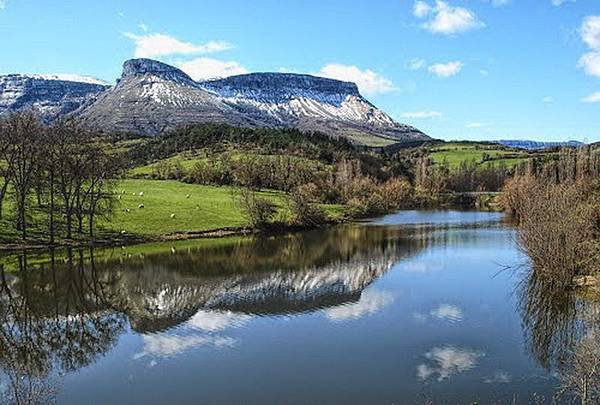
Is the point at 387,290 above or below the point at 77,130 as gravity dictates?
below

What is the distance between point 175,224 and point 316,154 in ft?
309

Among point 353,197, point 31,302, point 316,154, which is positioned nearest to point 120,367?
point 31,302

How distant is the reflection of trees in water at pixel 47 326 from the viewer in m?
25.0

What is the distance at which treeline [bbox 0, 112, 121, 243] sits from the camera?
59050 millimetres

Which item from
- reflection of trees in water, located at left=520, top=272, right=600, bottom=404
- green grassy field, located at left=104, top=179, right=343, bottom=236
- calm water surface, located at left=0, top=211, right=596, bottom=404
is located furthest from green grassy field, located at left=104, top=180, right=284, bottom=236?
reflection of trees in water, located at left=520, top=272, right=600, bottom=404

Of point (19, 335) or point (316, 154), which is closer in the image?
point (19, 335)

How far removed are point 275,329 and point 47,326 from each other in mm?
13879

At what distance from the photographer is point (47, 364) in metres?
26.6

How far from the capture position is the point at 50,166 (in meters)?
62.8

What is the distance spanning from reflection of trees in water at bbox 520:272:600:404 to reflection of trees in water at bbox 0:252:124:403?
19837 millimetres

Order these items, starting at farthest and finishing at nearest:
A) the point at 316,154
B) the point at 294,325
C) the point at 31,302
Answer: the point at 316,154 → the point at 31,302 → the point at 294,325

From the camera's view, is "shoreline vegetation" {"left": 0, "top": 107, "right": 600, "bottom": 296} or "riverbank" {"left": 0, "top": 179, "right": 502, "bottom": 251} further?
"riverbank" {"left": 0, "top": 179, "right": 502, "bottom": 251}

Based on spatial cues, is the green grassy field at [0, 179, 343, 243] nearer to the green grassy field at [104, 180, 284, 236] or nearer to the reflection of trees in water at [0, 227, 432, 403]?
the green grassy field at [104, 180, 284, 236]

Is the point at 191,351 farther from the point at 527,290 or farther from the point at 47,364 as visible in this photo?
A: the point at 527,290
